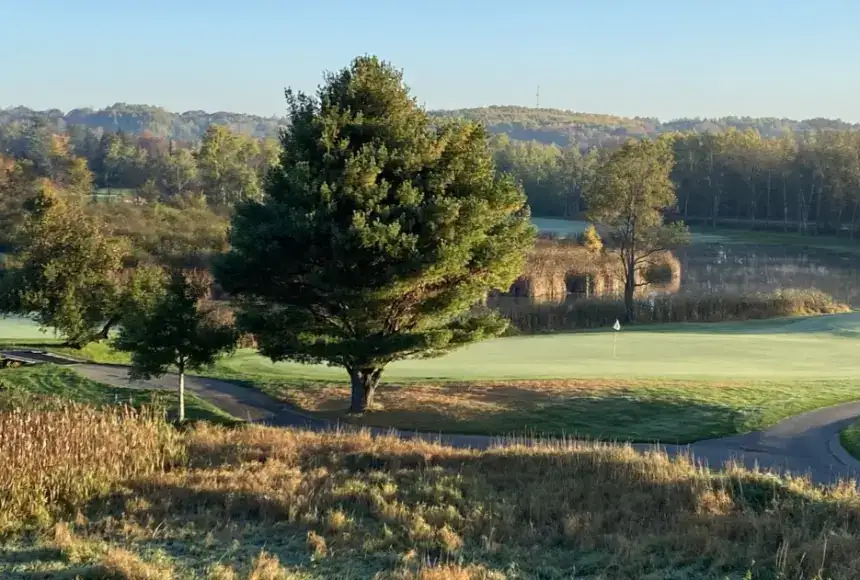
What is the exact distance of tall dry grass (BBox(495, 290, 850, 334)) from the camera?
135ft

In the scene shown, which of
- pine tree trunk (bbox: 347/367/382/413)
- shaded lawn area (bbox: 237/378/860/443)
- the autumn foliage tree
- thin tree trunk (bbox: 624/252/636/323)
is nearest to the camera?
shaded lawn area (bbox: 237/378/860/443)

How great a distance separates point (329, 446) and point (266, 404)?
798cm

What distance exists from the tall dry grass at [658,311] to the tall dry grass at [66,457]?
92.9 ft

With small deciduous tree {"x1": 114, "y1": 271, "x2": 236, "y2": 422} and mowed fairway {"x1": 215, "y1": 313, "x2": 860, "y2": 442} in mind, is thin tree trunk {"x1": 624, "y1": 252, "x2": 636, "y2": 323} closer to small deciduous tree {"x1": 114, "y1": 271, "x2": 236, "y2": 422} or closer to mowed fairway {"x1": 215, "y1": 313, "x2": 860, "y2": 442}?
mowed fairway {"x1": 215, "y1": 313, "x2": 860, "y2": 442}

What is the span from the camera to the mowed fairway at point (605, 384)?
19.0m

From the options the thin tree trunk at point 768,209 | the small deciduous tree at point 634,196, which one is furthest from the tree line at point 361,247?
the thin tree trunk at point 768,209

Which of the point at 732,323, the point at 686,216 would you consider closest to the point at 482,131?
the point at 732,323

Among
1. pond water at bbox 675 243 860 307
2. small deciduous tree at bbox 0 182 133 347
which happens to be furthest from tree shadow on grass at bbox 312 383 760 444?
pond water at bbox 675 243 860 307

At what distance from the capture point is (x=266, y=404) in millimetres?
21609

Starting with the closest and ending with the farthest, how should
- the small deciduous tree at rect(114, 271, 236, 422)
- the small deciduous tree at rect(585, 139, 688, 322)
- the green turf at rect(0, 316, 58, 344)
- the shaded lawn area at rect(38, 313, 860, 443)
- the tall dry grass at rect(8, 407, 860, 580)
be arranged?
the tall dry grass at rect(8, 407, 860, 580), the shaded lawn area at rect(38, 313, 860, 443), the small deciduous tree at rect(114, 271, 236, 422), the green turf at rect(0, 316, 58, 344), the small deciduous tree at rect(585, 139, 688, 322)

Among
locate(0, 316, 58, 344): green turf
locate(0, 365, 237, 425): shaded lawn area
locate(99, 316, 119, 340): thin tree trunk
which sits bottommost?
locate(0, 316, 58, 344): green turf

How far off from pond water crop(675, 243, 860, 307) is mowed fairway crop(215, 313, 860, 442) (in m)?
23.4

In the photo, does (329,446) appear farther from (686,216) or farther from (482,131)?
(686,216)

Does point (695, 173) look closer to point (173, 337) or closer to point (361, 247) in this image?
point (361, 247)
